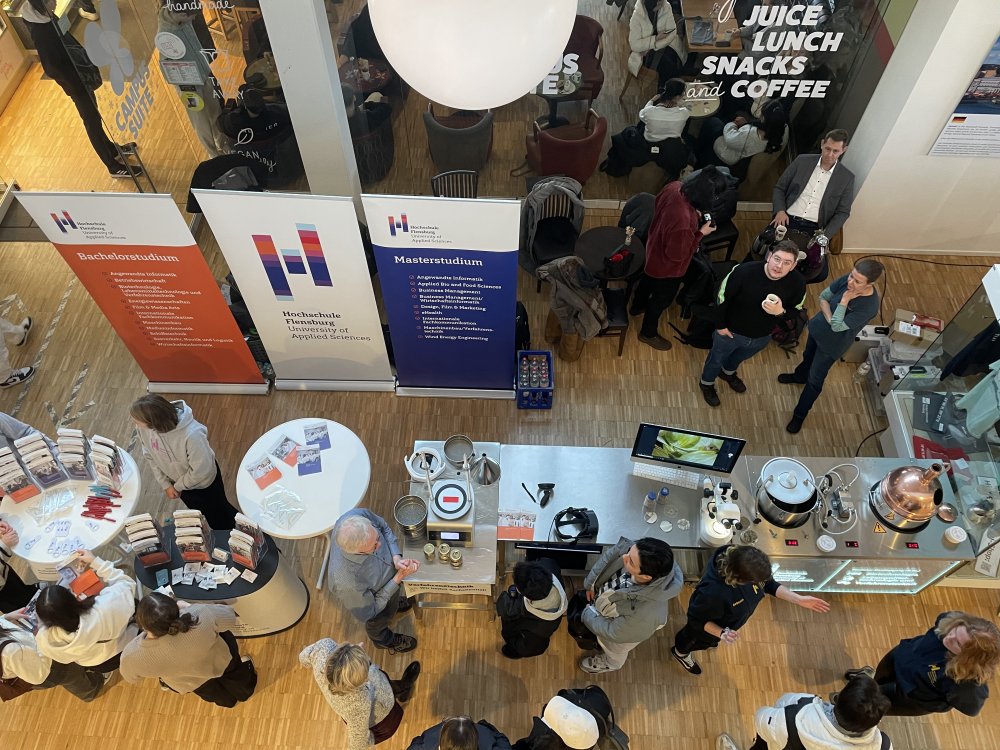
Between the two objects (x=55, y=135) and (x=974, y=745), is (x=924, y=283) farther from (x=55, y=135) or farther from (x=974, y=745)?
(x=55, y=135)

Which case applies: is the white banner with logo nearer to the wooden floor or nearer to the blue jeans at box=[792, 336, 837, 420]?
the wooden floor

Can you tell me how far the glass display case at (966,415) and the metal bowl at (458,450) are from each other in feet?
9.82

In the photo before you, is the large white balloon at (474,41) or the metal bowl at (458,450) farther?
the metal bowl at (458,450)

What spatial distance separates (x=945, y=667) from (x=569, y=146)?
4.68 meters

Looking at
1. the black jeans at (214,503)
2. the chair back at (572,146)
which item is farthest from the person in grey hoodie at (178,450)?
the chair back at (572,146)

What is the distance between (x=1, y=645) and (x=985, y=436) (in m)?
5.70

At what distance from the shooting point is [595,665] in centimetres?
446

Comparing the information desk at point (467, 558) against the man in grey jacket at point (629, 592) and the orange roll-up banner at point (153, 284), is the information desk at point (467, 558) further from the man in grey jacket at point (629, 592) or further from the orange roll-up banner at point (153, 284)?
the orange roll-up banner at point (153, 284)

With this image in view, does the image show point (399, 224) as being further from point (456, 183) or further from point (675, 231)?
point (675, 231)

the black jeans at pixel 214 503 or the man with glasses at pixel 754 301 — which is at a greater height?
the man with glasses at pixel 754 301

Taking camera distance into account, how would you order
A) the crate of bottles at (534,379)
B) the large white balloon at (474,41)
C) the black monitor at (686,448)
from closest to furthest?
the large white balloon at (474,41), the black monitor at (686,448), the crate of bottles at (534,379)

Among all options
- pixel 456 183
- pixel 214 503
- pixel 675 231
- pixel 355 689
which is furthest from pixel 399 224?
pixel 355 689

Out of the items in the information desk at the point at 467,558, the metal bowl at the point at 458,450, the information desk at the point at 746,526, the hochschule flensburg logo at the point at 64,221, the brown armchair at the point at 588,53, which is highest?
the hochschule flensburg logo at the point at 64,221

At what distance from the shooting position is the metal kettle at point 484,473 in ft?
14.7
